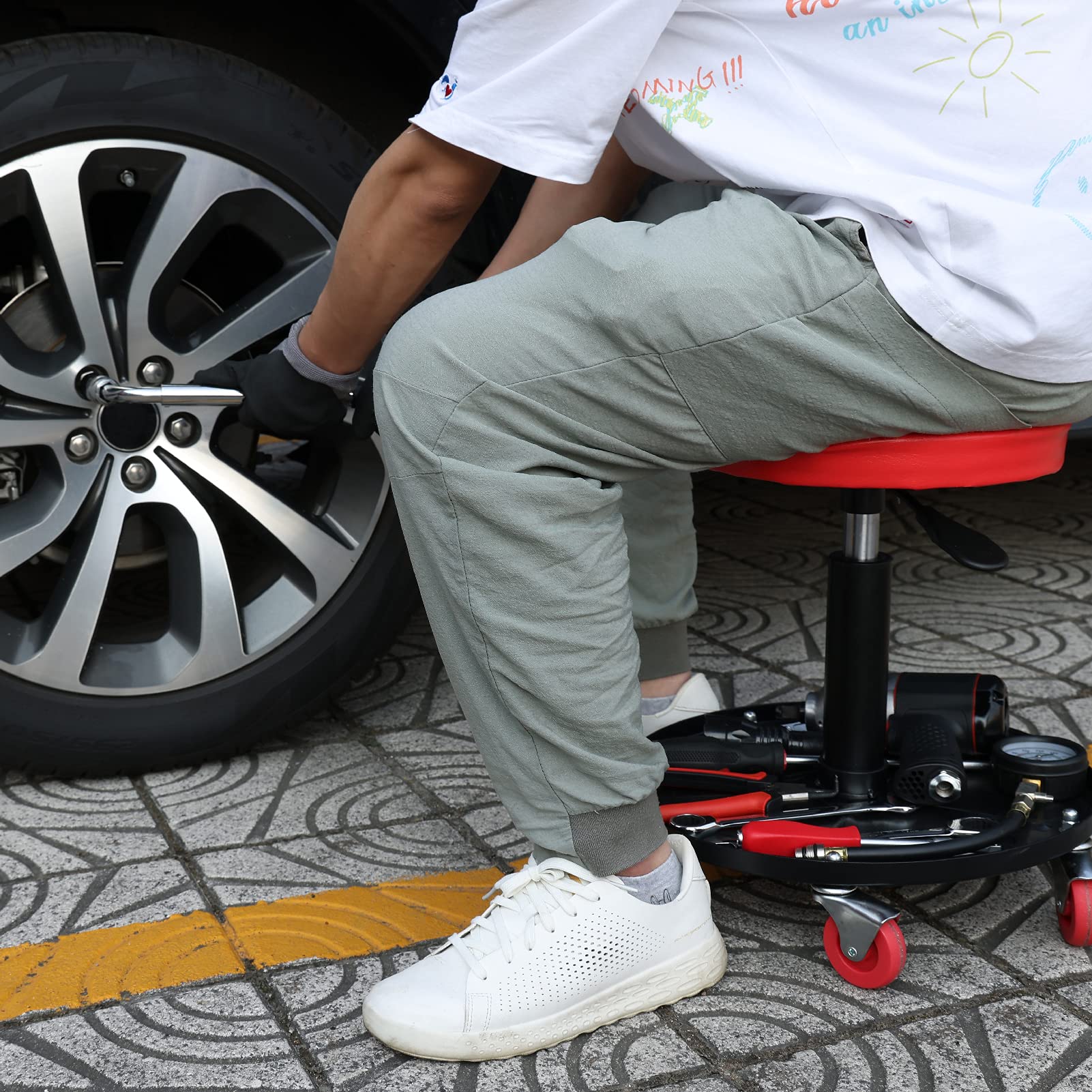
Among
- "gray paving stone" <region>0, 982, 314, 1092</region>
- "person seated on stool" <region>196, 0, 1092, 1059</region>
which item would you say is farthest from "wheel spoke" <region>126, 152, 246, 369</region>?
"gray paving stone" <region>0, 982, 314, 1092</region>

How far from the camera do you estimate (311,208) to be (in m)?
1.91

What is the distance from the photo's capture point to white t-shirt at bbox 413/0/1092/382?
4.00ft

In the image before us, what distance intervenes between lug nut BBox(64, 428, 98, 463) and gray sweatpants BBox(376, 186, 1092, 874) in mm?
703

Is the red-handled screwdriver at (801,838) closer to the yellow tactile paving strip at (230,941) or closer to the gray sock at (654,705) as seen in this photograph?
the yellow tactile paving strip at (230,941)

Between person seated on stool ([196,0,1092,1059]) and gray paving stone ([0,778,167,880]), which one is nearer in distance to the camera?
person seated on stool ([196,0,1092,1059])

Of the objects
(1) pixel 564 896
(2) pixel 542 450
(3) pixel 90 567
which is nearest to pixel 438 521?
(2) pixel 542 450

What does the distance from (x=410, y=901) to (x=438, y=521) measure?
0.55 m

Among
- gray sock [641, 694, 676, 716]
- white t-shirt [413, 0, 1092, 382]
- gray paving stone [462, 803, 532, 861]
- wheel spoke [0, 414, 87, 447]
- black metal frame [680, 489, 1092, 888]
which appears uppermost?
white t-shirt [413, 0, 1092, 382]

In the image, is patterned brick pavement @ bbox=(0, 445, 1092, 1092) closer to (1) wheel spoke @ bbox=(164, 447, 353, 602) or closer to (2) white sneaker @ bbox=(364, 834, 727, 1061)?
(2) white sneaker @ bbox=(364, 834, 727, 1061)

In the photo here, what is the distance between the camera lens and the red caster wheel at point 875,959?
1387 millimetres

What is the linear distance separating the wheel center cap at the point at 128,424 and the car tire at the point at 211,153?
0.25m

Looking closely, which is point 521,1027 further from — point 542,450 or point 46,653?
point 46,653

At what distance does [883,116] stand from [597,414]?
389mm

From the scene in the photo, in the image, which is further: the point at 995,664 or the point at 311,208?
the point at 995,664
